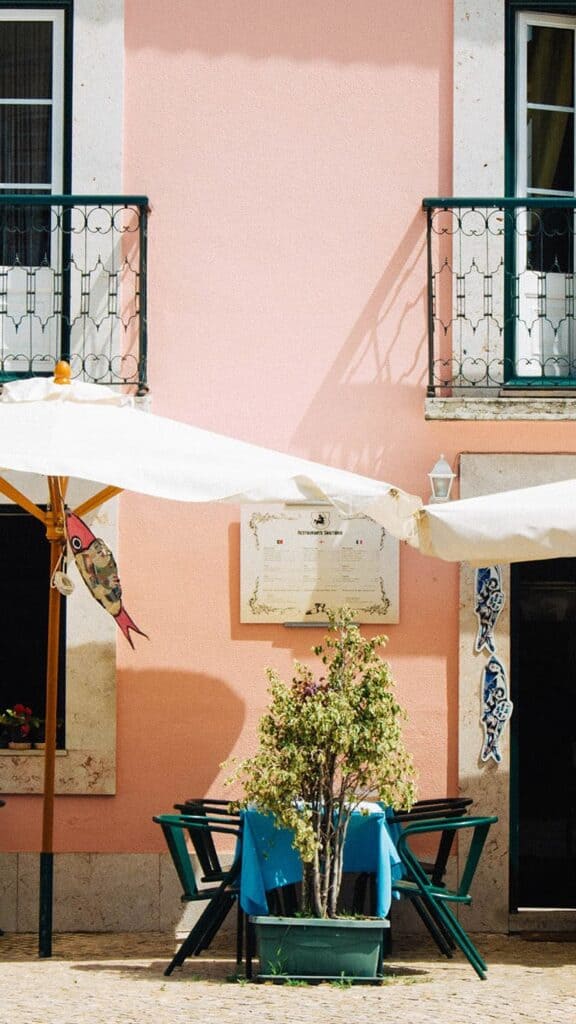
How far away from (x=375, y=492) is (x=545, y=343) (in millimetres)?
2559

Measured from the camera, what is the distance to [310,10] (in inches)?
378

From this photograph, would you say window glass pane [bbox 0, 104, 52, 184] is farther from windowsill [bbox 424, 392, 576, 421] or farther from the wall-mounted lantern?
the wall-mounted lantern

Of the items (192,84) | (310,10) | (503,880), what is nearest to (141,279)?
(192,84)

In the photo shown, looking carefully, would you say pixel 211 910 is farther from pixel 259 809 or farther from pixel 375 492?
pixel 375 492

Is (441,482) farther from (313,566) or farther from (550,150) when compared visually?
(550,150)

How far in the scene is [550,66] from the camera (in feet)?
32.4

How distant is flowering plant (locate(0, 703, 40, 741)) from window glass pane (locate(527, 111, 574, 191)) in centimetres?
419

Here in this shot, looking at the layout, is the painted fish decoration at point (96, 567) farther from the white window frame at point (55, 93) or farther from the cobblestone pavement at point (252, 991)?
the white window frame at point (55, 93)

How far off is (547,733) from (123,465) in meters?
3.49

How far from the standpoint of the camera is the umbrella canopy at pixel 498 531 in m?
7.66

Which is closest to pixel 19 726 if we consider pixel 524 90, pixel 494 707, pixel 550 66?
pixel 494 707

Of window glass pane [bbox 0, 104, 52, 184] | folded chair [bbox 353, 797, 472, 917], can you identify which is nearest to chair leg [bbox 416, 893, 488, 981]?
folded chair [bbox 353, 797, 472, 917]

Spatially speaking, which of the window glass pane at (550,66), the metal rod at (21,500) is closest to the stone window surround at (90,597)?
the metal rod at (21,500)

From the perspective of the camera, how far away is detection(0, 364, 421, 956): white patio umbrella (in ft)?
24.2
